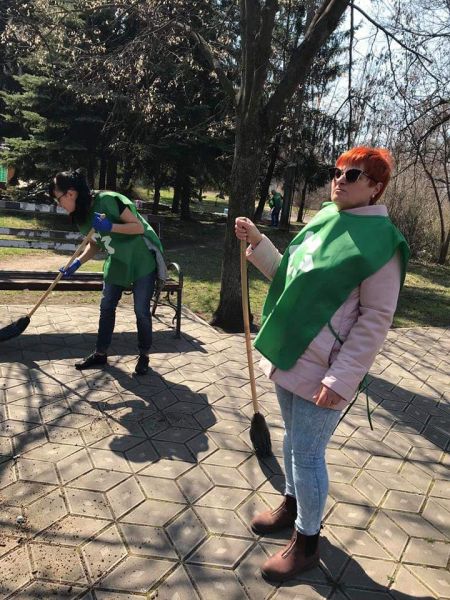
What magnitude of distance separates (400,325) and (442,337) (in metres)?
0.68

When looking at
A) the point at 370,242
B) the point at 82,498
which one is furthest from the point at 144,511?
the point at 370,242

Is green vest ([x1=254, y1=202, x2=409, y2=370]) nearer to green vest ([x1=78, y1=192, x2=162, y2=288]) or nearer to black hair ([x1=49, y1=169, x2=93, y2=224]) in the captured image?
green vest ([x1=78, y1=192, x2=162, y2=288])

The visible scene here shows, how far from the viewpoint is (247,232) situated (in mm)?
2389

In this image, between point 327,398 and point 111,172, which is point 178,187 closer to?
point 111,172

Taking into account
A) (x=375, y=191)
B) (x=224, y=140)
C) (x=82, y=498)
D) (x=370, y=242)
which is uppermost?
(x=224, y=140)

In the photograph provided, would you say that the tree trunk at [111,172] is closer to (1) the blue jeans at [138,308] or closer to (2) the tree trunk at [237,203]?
(2) the tree trunk at [237,203]

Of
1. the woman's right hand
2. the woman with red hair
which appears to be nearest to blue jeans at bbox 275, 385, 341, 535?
the woman with red hair

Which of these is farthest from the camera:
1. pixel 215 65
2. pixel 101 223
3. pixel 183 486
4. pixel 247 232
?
pixel 215 65

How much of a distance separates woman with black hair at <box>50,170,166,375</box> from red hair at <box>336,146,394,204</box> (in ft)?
7.57

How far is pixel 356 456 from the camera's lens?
3.44 metres

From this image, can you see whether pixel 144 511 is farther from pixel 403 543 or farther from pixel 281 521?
pixel 403 543

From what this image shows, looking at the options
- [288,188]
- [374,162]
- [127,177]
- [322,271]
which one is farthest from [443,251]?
[322,271]

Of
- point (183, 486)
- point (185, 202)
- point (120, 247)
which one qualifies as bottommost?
point (183, 486)

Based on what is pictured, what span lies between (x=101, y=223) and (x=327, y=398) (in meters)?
2.51
